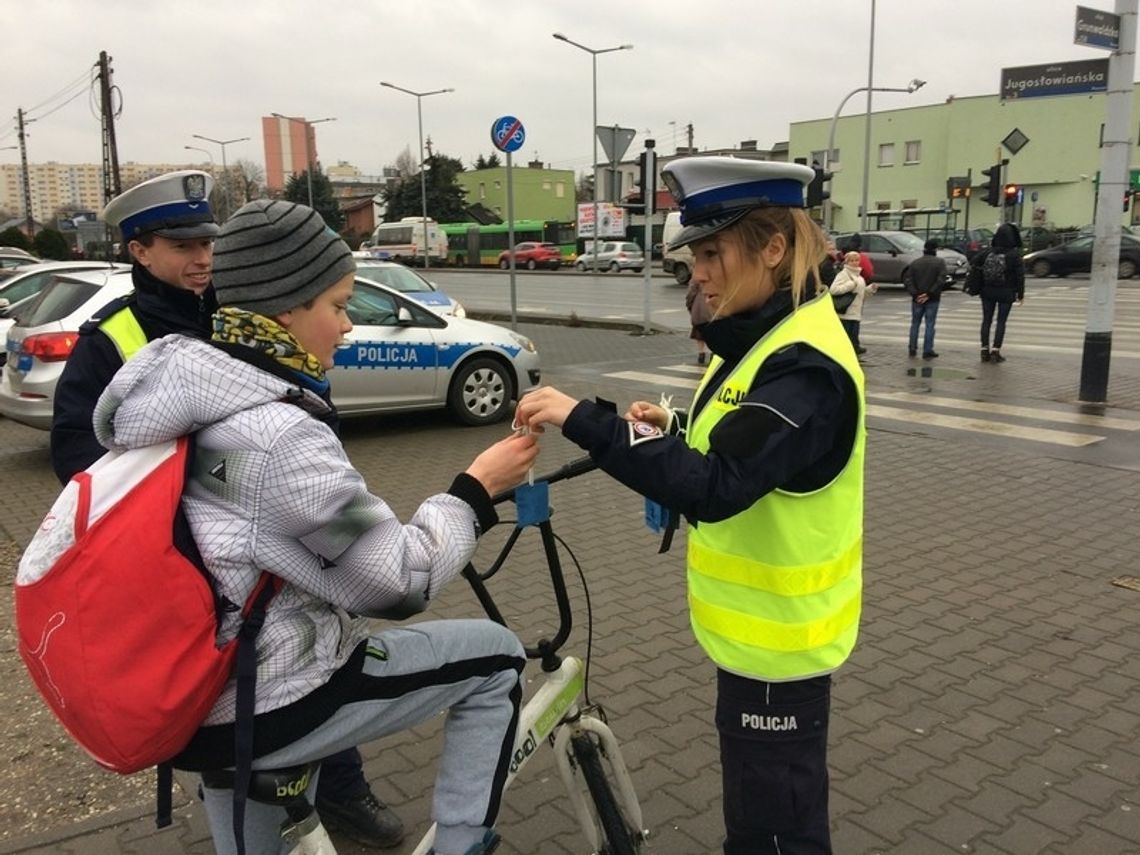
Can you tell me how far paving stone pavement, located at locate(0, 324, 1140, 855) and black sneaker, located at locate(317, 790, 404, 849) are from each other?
0.06 meters

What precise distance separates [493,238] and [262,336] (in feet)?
169

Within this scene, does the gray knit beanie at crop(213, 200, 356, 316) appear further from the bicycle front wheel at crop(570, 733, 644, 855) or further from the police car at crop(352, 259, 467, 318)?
the police car at crop(352, 259, 467, 318)

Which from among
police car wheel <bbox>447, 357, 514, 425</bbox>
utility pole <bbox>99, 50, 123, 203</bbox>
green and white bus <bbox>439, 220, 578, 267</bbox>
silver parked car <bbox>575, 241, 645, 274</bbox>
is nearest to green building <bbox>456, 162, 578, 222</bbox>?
green and white bus <bbox>439, 220, 578, 267</bbox>

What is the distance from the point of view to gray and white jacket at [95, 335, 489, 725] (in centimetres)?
152

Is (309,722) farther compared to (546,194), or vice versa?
(546,194)

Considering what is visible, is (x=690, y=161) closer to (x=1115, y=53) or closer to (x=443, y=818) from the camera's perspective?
(x=443, y=818)

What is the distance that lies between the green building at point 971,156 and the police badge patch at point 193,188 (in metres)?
41.8

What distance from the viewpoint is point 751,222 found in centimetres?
199

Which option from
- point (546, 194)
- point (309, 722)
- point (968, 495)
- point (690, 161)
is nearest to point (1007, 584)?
point (968, 495)

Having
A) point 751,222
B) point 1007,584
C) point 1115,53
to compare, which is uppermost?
point 1115,53

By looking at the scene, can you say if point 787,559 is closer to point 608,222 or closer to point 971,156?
point 608,222

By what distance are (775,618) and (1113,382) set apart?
11.2m

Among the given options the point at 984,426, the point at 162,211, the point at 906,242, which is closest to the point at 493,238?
the point at 906,242

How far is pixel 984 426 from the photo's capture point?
900 centimetres
